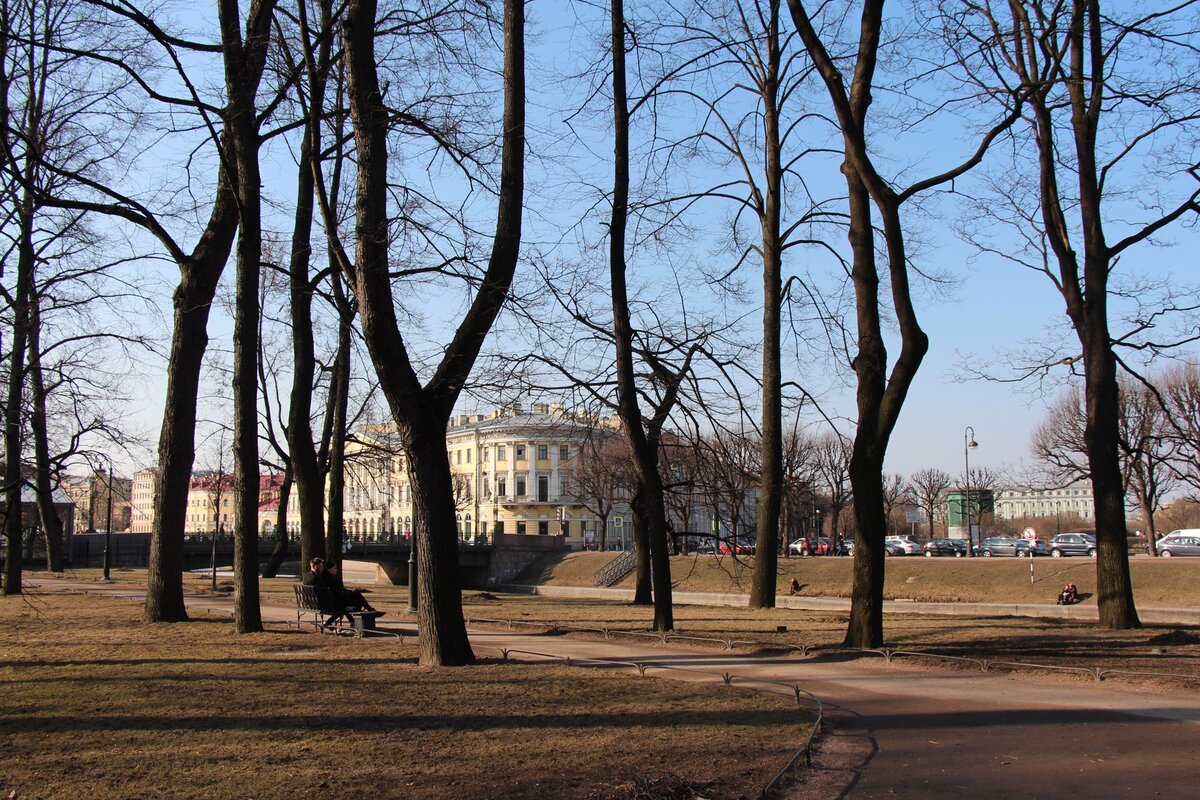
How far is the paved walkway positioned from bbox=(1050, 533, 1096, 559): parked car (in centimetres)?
4534

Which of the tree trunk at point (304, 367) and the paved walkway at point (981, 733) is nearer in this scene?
the paved walkway at point (981, 733)

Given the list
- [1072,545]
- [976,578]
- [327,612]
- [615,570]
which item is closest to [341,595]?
[327,612]

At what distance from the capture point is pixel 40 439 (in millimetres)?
23891

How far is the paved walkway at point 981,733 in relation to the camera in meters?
6.55

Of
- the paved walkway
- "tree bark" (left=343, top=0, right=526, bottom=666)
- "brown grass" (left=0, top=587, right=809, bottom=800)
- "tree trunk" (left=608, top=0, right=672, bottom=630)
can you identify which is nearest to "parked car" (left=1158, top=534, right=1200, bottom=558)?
"tree trunk" (left=608, top=0, right=672, bottom=630)

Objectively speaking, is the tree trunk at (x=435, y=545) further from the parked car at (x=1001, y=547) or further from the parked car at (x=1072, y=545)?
the parked car at (x=1001, y=547)

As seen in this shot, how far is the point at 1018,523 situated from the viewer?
4353 inches

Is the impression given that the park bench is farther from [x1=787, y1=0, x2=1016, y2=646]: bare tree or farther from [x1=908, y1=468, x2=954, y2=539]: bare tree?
[x1=908, y1=468, x2=954, y2=539]: bare tree

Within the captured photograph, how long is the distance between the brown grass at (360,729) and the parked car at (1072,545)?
48.5m

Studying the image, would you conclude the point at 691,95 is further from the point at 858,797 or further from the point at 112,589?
the point at 112,589

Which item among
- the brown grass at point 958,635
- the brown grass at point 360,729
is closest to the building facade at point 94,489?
the brown grass at point 360,729

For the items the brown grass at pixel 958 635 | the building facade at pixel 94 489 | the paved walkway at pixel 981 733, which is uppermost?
the building facade at pixel 94 489

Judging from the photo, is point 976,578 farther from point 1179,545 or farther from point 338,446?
point 338,446

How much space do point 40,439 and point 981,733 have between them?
2263cm
